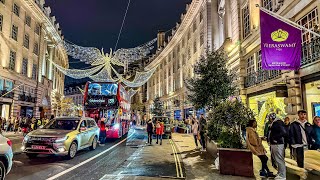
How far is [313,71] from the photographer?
1136cm

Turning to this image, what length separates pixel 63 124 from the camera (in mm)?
12148

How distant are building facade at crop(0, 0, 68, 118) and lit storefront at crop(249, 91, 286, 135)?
22.4 meters

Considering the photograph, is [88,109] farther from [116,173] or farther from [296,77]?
[296,77]

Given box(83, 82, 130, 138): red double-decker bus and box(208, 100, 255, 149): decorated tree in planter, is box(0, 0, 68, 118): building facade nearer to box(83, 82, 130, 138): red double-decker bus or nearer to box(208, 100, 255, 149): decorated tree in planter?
box(83, 82, 130, 138): red double-decker bus

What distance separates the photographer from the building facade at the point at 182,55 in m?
31.9

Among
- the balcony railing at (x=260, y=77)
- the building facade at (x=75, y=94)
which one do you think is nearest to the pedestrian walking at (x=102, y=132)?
the balcony railing at (x=260, y=77)

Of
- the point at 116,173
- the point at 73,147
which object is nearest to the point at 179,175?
the point at 116,173

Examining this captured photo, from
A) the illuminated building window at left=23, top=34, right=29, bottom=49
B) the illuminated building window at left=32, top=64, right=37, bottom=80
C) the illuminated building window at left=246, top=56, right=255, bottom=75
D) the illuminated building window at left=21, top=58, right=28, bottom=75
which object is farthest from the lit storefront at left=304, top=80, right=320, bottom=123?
the illuminated building window at left=32, top=64, right=37, bottom=80

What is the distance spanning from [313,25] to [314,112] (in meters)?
4.07

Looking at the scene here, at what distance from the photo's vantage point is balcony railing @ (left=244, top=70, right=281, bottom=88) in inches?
600

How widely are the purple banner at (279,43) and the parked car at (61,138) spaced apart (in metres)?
8.85

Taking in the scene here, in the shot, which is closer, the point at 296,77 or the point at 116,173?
the point at 116,173

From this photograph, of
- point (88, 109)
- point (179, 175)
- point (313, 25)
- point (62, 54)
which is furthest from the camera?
point (62, 54)

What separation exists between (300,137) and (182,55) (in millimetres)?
35026
